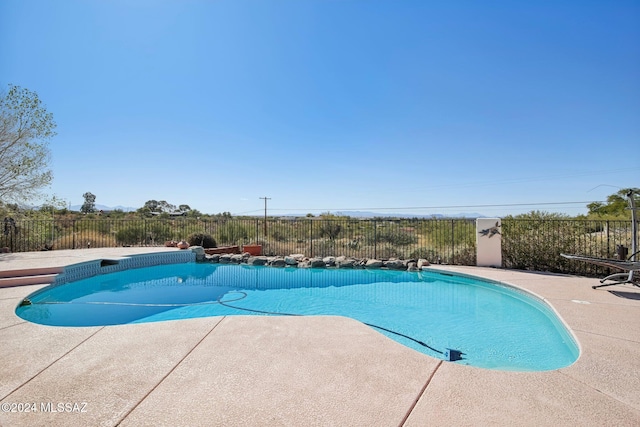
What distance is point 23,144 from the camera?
1047cm

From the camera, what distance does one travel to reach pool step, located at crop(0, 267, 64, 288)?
630 centimetres

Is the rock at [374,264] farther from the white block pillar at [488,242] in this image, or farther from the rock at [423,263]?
the white block pillar at [488,242]

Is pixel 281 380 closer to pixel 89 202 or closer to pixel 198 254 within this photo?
pixel 198 254

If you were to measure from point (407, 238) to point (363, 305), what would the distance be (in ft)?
22.3

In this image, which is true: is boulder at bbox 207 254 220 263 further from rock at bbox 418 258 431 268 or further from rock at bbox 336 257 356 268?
rock at bbox 418 258 431 268

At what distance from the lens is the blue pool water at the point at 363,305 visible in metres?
4.24

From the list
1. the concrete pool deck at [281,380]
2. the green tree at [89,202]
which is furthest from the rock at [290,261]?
the green tree at [89,202]

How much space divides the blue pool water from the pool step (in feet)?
1.04

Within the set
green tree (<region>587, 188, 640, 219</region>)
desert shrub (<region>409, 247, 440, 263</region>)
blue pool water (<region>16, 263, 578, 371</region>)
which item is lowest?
blue pool water (<region>16, 263, 578, 371</region>)

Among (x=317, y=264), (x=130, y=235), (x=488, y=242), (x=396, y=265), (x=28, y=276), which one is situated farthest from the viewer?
(x=130, y=235)

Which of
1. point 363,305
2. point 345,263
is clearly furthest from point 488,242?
point 363,305

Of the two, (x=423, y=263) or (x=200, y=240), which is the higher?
(x=200, y=240)

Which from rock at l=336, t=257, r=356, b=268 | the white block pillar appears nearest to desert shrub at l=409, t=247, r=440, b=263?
the white block pillar

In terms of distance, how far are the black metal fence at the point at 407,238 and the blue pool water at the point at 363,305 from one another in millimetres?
1985
